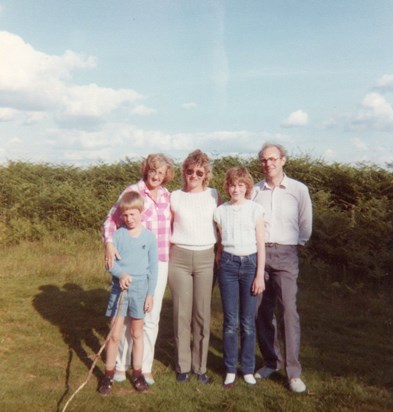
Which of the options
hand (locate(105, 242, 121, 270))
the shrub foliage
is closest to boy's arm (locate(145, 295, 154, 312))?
hand (locate(105, 242, 121, 270))

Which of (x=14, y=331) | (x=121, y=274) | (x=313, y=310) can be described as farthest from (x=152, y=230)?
Result: (x=313, y=310)

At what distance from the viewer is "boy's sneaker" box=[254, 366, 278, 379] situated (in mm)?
4875

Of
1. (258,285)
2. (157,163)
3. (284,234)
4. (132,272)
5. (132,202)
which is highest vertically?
(157,163)

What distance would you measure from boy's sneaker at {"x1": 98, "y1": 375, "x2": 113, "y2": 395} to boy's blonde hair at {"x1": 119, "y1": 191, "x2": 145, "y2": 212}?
1572 millimetres

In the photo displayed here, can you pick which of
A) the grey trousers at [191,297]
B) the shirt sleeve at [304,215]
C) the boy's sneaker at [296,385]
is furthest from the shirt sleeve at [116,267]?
the boy's sneaker at [296,385]

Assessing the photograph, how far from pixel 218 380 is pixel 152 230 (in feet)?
5.36

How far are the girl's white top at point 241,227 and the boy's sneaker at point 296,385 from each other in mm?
1266

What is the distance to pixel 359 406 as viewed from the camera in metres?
4.30

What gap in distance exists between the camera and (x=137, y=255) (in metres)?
4.41

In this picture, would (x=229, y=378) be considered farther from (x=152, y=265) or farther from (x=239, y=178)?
(x=239, y=178)

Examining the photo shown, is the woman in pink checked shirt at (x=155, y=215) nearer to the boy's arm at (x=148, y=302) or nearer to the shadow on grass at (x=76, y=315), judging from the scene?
the boy's arm at (x=148, y=302)

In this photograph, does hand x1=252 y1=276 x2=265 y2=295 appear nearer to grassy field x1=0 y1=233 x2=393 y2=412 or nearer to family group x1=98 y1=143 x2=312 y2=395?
family group x1=98 y1=143 x2=312 y2=395

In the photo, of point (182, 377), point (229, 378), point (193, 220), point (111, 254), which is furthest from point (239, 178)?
point (182, 377)

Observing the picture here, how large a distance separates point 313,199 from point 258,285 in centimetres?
667
